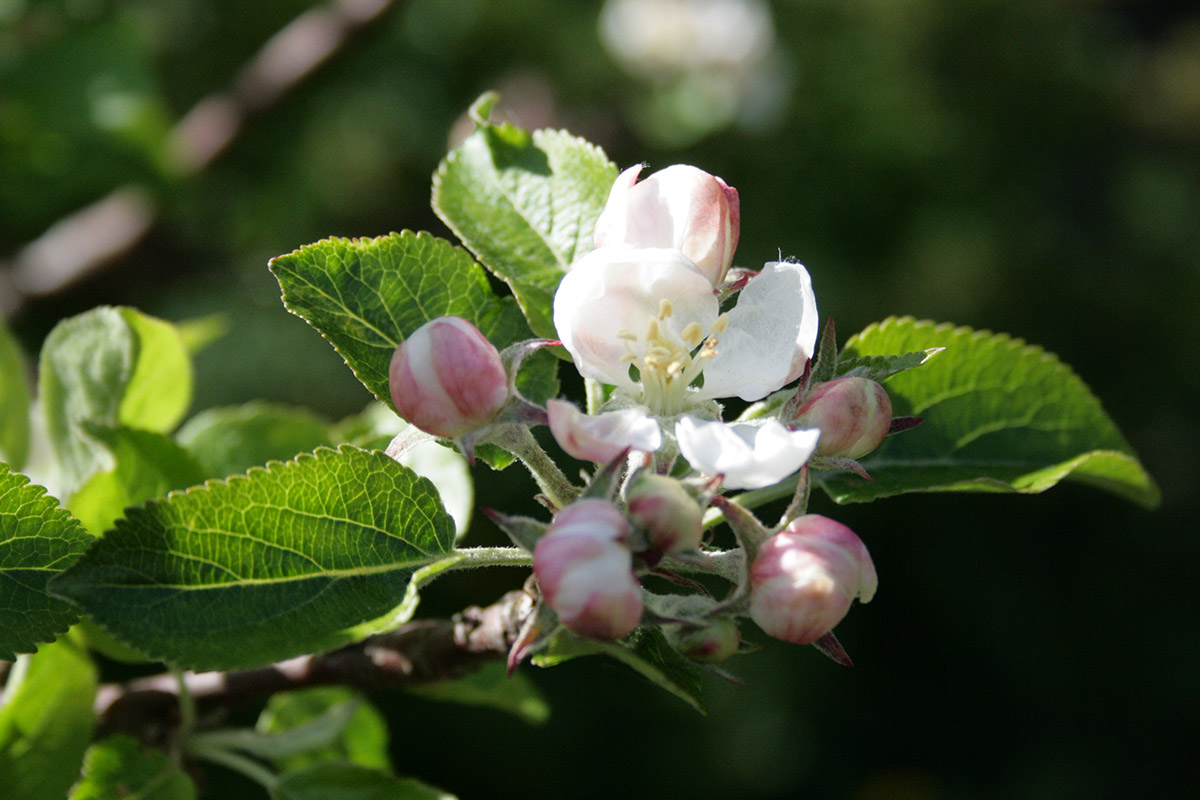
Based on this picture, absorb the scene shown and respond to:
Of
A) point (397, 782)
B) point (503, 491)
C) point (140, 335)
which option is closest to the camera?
point (397, 782)

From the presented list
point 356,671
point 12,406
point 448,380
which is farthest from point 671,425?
point 12,406

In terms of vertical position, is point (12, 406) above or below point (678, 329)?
below

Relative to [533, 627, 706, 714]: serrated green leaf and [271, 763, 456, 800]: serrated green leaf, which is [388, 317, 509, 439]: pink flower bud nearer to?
[533, 627, 706, 714]: serrated green leaf

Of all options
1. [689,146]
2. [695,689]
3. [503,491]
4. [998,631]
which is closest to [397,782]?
[695,689]

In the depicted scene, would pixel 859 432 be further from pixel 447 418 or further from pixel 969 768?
pixel 969 768

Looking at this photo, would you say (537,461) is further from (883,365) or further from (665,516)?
(883,365)

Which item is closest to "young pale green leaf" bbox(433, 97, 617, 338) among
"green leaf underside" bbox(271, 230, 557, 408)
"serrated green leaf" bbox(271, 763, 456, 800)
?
"green leaf underside" bbox(271, 230, 557, 408)
